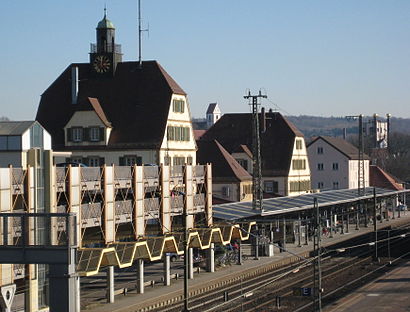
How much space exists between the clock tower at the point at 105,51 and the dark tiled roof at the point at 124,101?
0.60 m

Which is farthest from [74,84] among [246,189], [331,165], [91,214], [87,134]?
[331,165]

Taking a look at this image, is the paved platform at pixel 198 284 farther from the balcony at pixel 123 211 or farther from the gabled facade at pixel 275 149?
the gabled facade at pixel 275 149

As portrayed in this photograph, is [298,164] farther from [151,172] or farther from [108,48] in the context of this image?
[151,172]

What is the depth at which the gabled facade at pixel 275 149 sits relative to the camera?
373ft

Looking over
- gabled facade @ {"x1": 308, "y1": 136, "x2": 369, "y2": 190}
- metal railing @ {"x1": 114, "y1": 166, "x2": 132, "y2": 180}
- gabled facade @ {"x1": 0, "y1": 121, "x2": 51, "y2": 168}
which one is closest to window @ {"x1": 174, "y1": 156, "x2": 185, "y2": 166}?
metal railing @ {"x1": 114, "y1": 166, "x2": 132, "y2": 180}

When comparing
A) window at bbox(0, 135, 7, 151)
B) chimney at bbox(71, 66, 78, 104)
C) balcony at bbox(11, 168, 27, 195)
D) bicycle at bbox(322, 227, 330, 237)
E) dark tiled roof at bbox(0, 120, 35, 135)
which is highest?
chimney at bbox(71, 66, 78, 104)

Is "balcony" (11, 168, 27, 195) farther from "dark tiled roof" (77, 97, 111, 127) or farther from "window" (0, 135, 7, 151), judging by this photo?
"dark tiled roof" (77, 97, 111, 127)

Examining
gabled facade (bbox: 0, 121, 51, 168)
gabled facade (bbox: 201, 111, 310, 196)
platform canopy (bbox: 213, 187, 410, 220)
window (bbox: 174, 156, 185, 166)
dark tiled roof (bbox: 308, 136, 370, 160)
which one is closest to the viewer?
gabled facade (bbox: 0, 121, 51, 168)

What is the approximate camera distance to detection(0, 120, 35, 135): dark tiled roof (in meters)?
53.2

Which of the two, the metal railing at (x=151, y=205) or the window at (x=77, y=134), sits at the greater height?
the window at (x=77, y=134)

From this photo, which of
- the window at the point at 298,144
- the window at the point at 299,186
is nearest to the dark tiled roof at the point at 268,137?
the window at the point at 298,144

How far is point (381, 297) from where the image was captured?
56781 millimetres

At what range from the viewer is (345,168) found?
140875mm

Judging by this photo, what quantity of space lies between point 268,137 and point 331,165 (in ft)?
90.2
